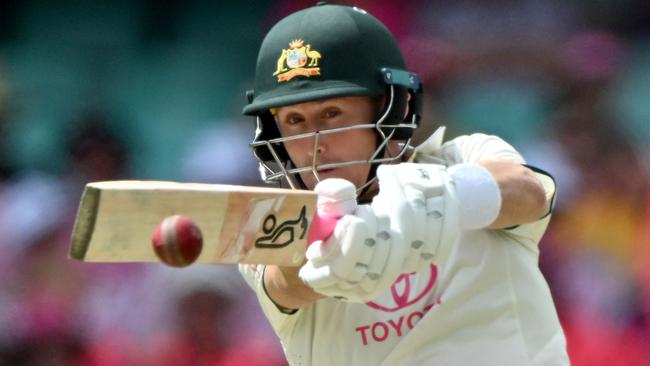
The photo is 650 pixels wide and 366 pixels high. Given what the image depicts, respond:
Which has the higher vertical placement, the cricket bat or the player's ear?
the cricket bat

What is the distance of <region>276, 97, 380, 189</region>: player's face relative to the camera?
2395 mm

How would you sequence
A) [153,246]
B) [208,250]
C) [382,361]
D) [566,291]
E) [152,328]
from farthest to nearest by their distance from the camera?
[152,328] → [566,291] → [382,361] → [208,250] → [153,246]

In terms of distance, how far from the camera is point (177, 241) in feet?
5.16

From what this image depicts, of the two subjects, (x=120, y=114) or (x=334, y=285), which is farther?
(x=120, y=114)

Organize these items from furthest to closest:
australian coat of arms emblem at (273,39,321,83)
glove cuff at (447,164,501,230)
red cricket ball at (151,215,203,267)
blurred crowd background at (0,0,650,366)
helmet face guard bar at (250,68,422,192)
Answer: blurred crowd background at (0,0,650,366), australian coat of arms emblem at (273,39,321,83), helmet face guard bar at (250,68,422,192), glove cuff at (447,164,501,230), red cricket ball at (151,215,203,267)

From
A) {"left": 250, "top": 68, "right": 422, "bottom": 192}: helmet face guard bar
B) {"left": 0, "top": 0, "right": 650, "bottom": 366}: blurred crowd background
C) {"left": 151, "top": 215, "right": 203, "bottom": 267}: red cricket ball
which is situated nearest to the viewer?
{"left": 151, "top": 215, "right": 203, "bottom": 267}: red cricket ball

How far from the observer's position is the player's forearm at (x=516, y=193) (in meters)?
1.98

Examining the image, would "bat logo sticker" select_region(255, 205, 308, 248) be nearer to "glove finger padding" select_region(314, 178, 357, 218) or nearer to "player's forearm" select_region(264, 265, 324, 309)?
"glove finger padding" select_region(314, 178, 357, 218)

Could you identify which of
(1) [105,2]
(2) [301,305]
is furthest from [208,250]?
(1) [105,2]

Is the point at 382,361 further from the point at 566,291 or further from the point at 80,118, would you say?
the point at 80,118

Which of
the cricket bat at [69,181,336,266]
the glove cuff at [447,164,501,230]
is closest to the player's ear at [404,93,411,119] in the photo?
the glove cuff at [447,164,501,230]

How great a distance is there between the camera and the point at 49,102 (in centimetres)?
487

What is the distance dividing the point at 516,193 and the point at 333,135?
1.78 ft

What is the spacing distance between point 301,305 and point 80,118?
8.82ft
